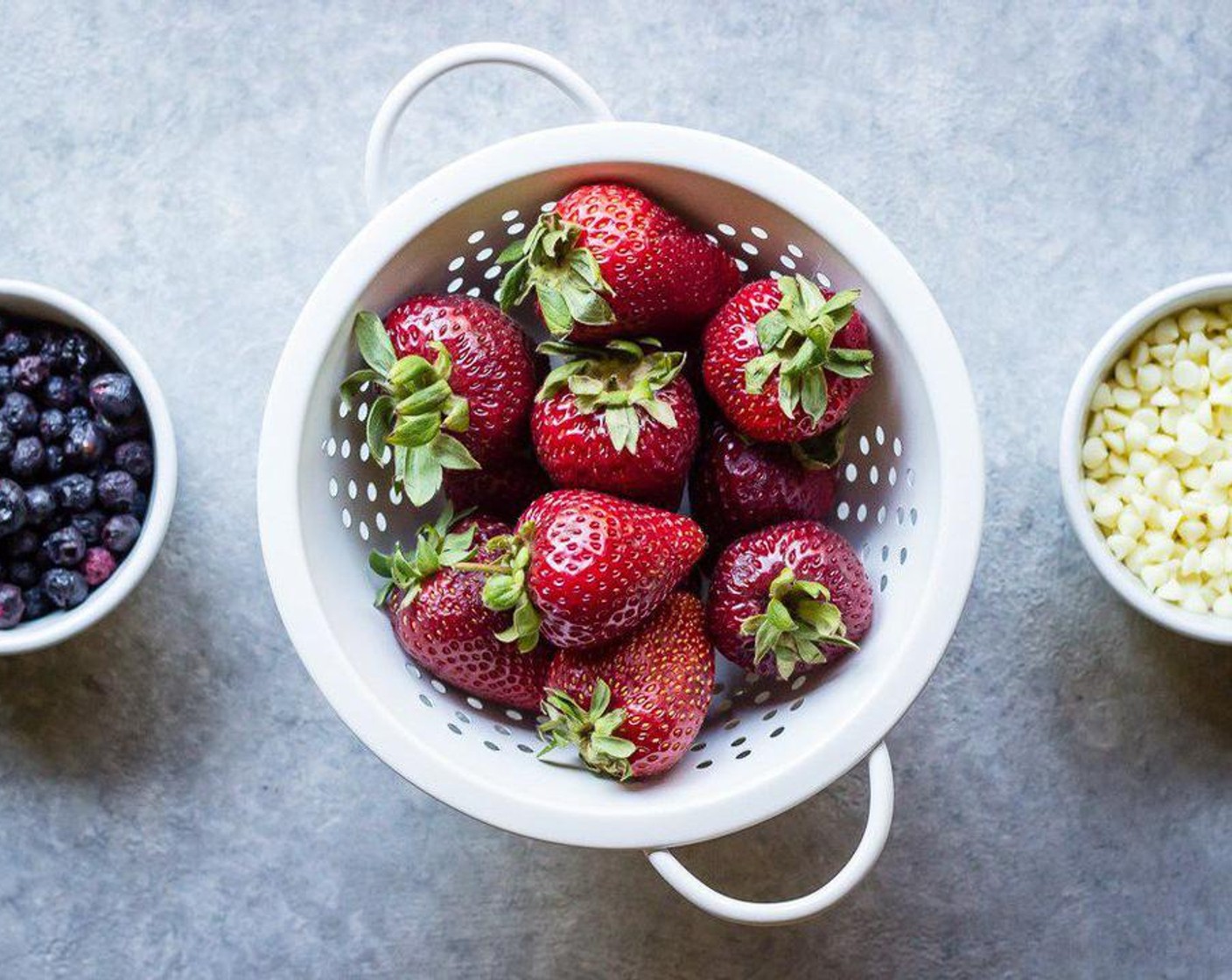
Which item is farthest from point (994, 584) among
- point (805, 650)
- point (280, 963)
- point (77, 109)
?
point (77, 109)

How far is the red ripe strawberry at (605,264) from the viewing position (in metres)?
1.01

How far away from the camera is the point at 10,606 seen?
121cm

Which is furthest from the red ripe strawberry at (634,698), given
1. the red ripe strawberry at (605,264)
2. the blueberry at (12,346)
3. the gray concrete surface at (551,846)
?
the blueberry at (12,346)

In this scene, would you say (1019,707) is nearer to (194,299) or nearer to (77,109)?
(194,299)

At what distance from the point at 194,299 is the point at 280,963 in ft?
2.16

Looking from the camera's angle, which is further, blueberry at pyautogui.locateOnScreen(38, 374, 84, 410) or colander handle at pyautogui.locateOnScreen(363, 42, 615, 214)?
blueberry at pyautogui.locateOnScreen(38, 374, 84, 410)

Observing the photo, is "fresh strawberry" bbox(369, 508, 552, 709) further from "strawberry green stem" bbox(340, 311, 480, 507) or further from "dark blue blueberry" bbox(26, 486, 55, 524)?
"dark blue blueberry" bbox(26, 486, 55, 524)

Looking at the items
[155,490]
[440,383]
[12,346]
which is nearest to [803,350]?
[440,383]

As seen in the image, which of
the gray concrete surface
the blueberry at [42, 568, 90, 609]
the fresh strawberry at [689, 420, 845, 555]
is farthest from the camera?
the gray concrete surface

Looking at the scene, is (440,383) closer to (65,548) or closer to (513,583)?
(513,583)

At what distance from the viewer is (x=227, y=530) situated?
1.33 m

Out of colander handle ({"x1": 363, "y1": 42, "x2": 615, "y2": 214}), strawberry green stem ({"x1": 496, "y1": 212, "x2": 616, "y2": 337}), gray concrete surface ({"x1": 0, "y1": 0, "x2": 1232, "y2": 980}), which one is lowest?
gray concrete surface ({"x1": 0, "y1": 0, "x2": 1232, "y2": 980})

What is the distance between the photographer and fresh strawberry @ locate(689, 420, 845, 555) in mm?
1104

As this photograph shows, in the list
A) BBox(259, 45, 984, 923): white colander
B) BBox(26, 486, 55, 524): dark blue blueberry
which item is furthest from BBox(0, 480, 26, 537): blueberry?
BBox(259, 45, 984, 923): white colander
